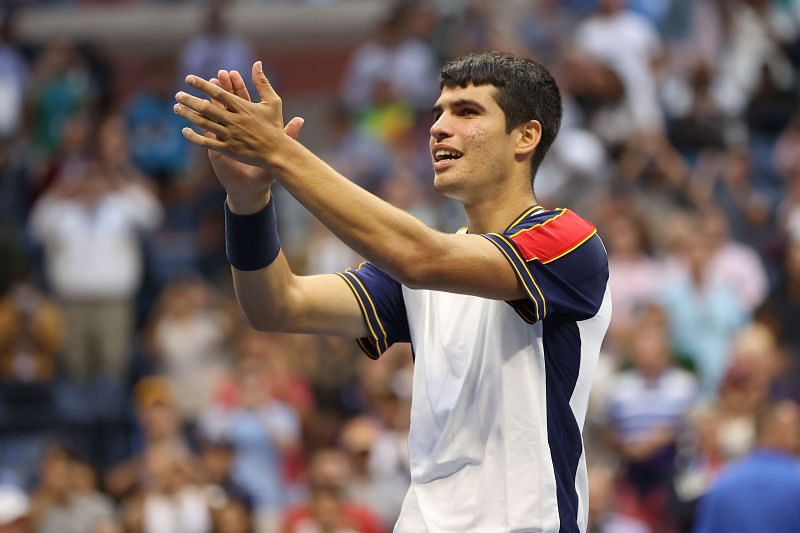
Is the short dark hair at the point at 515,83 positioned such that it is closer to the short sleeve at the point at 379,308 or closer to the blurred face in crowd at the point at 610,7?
the short sleeve at the point at 379,308

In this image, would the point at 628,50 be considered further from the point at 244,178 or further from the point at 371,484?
the point at 244,178

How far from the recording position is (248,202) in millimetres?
4457

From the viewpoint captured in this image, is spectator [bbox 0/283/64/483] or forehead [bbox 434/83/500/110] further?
spectator [bbox 0/283/64/483]

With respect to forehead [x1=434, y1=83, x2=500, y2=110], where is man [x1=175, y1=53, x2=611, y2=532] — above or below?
below

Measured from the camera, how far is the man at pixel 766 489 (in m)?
8.09

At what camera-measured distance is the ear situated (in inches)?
184

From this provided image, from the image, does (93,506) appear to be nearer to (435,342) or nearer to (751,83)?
(435,342)

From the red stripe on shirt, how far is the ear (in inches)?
9.9

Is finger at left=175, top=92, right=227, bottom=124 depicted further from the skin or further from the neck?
the neck

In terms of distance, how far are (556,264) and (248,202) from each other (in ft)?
3.09

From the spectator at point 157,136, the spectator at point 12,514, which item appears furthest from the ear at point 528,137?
the spectator at point 157,136

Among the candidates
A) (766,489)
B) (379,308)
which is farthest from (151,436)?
(379,308)

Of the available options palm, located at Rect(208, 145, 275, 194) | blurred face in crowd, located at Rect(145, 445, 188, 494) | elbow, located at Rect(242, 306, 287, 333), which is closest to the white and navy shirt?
elbow, located at Rect(242, 306, 287, 333)

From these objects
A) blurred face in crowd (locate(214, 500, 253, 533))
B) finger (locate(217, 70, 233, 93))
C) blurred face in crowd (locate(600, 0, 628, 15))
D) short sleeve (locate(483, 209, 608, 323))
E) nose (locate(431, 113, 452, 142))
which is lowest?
blurred face in crowd (locate(214, 500, 253, 533))
